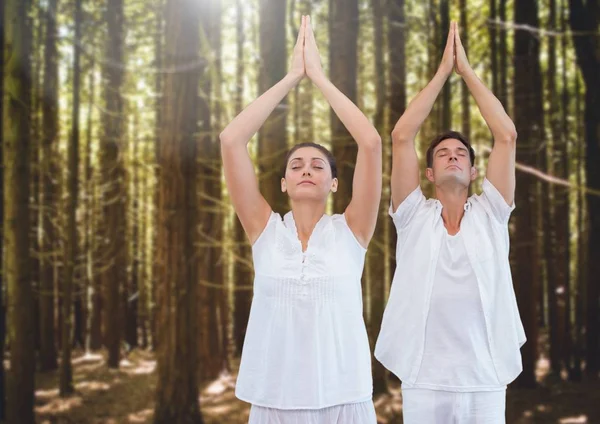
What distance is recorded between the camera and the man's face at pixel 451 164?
2176 millimetres

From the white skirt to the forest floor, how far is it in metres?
2.67

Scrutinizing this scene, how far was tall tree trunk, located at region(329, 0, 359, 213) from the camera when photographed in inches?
173

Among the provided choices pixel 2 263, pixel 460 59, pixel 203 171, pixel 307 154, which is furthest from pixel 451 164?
pixel 2 263

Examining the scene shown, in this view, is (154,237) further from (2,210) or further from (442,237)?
(442,237)

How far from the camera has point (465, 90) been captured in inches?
185

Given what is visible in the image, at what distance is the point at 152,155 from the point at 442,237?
9.20ft

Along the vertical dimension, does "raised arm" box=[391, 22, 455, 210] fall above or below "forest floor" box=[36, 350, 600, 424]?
above

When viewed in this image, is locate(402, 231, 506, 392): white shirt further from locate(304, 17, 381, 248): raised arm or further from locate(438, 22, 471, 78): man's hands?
locate(438, 22, 471, 78): man's hands

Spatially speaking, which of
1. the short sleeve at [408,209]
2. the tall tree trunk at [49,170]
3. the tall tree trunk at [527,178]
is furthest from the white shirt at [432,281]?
the tall tree trunk at [49,170]

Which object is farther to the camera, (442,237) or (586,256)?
(586,256)

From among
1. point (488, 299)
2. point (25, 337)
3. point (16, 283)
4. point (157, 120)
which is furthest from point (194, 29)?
point (488, 299)

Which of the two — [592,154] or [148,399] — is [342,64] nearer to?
[592,154]

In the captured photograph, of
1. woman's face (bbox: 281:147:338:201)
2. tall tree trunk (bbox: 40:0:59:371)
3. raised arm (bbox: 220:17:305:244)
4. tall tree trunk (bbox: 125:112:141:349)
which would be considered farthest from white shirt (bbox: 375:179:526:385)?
tall tree trunk (bbox: 40:0:59:371)

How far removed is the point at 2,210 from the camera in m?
4.51
